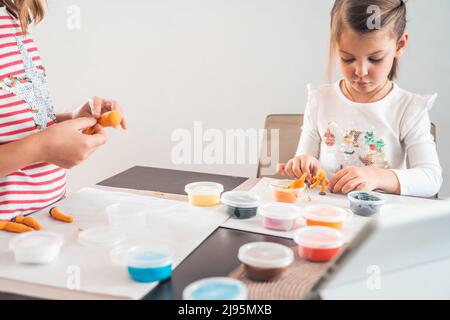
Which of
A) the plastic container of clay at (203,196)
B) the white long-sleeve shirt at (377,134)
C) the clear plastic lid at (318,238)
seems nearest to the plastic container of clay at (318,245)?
the clear plastic lid at (318,238)

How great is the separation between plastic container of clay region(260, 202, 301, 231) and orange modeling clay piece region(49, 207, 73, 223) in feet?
1.23

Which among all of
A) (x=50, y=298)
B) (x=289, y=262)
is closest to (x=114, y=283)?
(x=50, y=298)

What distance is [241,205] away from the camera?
962 mm

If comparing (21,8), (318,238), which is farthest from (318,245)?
(21,8)

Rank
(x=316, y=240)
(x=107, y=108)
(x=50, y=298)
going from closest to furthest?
(x=50, y=298)
(x=316, y=240)
(x=107, y=108)

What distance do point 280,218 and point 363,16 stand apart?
2.08ft

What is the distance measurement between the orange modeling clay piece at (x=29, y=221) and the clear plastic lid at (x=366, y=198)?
2.08 feet

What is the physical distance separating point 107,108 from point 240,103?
1205mm

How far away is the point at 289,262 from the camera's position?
711 millimetres

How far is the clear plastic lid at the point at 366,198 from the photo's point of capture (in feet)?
3.25

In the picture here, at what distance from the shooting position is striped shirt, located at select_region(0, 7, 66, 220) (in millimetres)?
1019

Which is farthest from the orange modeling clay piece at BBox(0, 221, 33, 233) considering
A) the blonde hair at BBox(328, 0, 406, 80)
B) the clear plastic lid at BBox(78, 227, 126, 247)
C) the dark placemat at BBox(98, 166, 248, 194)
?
the blonde hair at BBox(328, 0, 406, 80)

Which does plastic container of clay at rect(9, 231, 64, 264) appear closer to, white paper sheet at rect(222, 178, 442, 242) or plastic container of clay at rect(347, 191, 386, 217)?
white paper sheet at rect(222, 178, 442, 242)

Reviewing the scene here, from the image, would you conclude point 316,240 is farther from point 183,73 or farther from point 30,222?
point 183,73
